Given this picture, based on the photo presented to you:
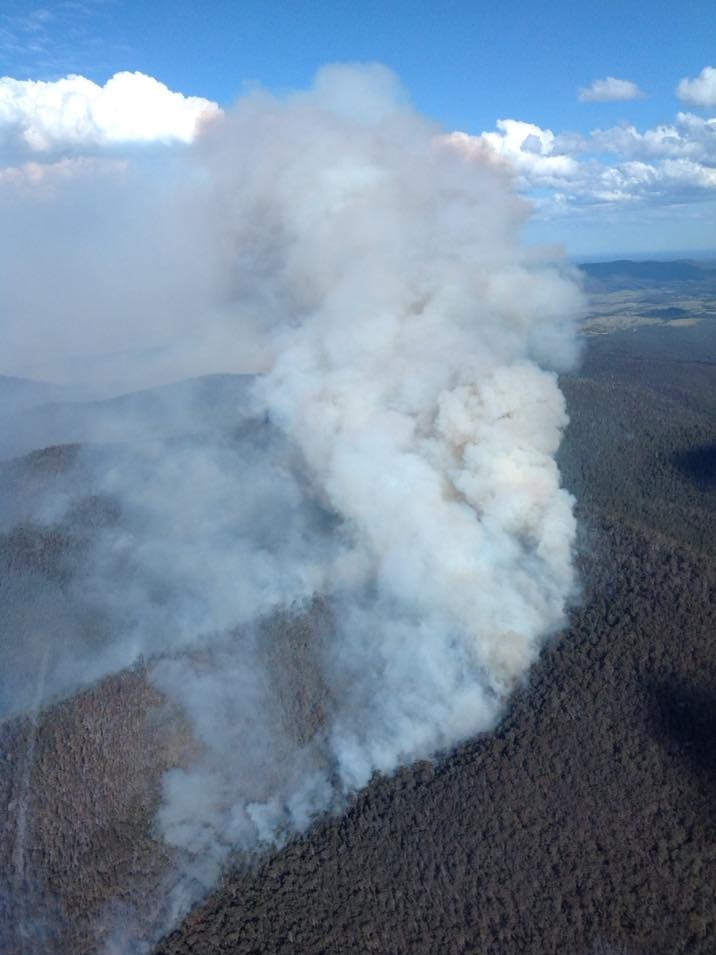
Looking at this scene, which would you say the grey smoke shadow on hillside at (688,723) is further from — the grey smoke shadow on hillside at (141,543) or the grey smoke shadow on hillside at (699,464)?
the grey smoke shadow on hillside at (699,464)

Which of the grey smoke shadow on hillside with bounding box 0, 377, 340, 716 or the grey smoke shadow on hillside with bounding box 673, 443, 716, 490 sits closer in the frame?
the grey smoke shadow on hillside with bounding box 0, 377, 340, 716

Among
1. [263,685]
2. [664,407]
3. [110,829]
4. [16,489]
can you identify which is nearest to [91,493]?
[16,489]

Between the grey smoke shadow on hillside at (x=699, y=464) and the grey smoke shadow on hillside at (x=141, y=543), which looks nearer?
the grey smoke shadow on hillside at (x=141, y=543)

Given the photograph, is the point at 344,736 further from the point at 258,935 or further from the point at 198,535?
the point at 198,535

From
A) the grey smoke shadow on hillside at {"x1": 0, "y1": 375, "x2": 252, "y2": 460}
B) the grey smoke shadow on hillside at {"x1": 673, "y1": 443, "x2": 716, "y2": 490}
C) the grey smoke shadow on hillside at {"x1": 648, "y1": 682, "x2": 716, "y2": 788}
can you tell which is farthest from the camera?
the grey smoke shadow on hillside at {"x1": 0, "y1": 375, "x2": 252, "y2": 460}

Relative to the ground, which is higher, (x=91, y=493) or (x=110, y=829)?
(x=91, y=493)

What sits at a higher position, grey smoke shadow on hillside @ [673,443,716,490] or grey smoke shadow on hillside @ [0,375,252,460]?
grey smoke shadow on hillside @ [0,375,252,460]

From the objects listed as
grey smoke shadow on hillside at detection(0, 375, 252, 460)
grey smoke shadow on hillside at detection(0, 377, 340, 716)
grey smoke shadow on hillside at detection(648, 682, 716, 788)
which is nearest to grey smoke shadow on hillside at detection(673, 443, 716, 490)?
grey smoke shadow on hillside at detection(648, 682, 716, 788)

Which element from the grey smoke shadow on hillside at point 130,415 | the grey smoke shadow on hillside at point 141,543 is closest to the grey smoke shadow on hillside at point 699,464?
the grey smoke shadow on hillside at point 141,543

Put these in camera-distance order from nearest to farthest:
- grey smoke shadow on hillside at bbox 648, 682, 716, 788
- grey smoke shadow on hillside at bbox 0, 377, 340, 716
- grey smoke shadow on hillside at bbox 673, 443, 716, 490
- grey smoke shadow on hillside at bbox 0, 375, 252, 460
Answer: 1. grey smoke shadow on hillside at bbox 648, 682, 716, 788
2. grey smoke shadow on hillside at bbox 0, 377, 340, 716
3. grey smoke shadow on hillside at bbox 673, 443, 716, 490
4. grey smoke shadow on hillside at bbox 0, 375, 252, 460

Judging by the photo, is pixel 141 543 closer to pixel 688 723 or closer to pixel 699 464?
pixel 688 723

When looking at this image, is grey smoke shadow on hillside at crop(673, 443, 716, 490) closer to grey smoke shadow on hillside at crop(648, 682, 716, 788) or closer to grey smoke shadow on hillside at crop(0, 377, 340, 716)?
grey smoke shadow on hillside at crop(648, 682, 716, 788)
